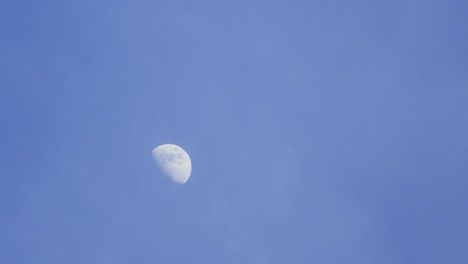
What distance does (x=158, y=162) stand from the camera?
680 inches

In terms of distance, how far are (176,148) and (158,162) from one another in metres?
0.77

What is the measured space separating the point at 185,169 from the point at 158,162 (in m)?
0.99

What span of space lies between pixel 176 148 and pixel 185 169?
0.82 m

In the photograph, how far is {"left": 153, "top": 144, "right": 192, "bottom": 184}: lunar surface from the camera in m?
17.0

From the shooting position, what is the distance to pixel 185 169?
17.1 metres

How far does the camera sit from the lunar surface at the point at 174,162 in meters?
17.0

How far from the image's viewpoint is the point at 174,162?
17156mm

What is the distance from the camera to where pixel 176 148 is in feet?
56.9
